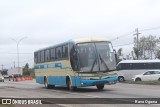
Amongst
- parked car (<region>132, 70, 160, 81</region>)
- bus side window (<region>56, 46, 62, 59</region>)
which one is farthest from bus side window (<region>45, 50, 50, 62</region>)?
parked car (<region>132, 70, 160, 81</region>)

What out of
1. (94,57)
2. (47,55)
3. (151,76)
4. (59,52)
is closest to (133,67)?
(151,76)

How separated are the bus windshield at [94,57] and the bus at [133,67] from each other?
94.2 feet

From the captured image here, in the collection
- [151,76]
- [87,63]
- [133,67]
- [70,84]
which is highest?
[133,67]

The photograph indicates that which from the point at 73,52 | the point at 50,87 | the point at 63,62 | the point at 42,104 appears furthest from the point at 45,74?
the point at 42,104

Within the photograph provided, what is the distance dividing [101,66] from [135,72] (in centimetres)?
3002

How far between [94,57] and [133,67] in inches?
1202

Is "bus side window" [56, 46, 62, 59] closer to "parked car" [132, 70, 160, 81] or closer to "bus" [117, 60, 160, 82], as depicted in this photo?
"parked car" [132, 70, 160, 81]

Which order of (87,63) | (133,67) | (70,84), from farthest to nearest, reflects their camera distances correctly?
(133,67) < (70,84) < (87,63)

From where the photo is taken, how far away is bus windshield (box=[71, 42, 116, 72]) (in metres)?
26.6

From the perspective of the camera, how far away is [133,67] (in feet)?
186

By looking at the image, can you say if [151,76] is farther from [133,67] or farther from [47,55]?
[47,55]

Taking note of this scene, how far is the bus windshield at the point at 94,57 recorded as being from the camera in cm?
2658

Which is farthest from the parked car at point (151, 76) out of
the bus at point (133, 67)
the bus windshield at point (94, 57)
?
the bus windshield at point (94, 57)

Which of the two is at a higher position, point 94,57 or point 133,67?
point 94,57
